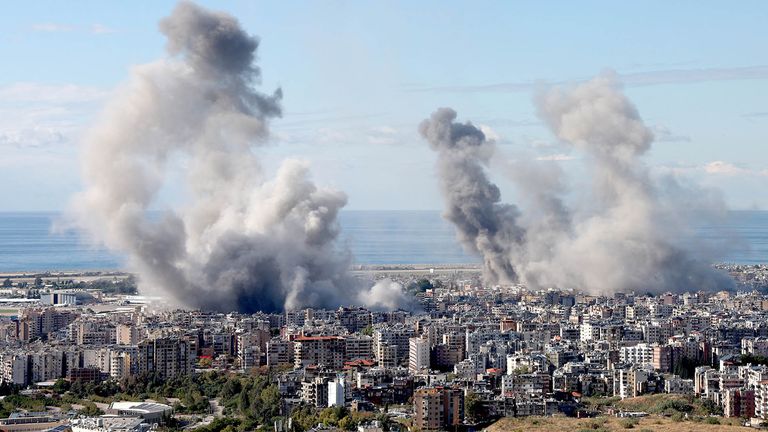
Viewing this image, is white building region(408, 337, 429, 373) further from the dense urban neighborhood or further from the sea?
the sea

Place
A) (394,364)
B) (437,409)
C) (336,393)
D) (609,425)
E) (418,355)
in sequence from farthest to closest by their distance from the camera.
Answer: (394,364) → (418,355) → (336,393) → (437,409) → (609,425)

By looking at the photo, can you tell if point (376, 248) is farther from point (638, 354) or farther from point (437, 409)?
point (437, 409)

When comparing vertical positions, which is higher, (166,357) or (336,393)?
(166,357)

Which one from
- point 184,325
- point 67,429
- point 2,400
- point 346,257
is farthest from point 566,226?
point 67,429

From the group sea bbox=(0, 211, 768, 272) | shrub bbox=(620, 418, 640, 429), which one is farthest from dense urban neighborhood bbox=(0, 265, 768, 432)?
sea bbox=(0, 211, 768, 272)

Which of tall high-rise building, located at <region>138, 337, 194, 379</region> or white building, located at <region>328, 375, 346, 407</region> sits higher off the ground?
tall high-rise building, located at <region>138, 337, 194, 379</region>

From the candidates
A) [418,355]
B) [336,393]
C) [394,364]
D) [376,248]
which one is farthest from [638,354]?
[376,248]

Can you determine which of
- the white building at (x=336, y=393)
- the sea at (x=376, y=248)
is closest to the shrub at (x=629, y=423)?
the white building at (x=336, y=393)
